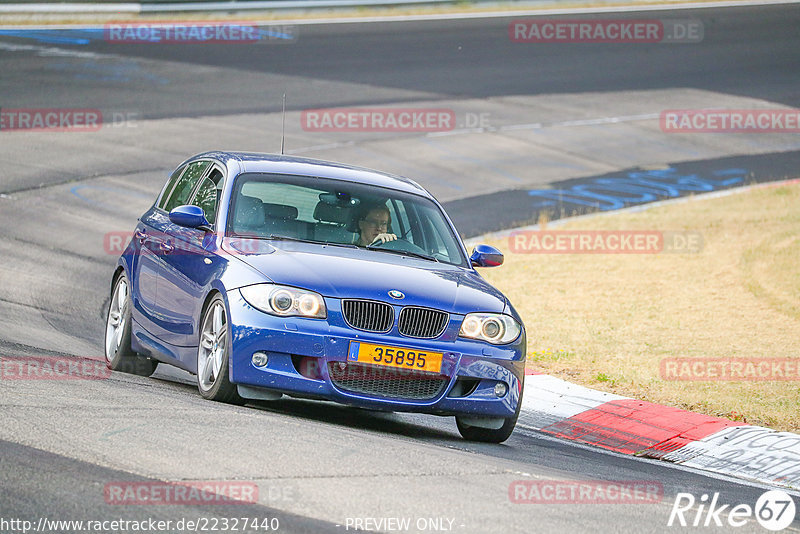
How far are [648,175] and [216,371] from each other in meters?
17.8

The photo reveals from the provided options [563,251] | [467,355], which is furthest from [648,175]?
[467,355]

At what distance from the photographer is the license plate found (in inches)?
305

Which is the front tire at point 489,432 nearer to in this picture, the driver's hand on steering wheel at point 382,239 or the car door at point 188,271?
the driver's hand on steering wheel at point 382,239

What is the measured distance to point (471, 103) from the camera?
28.0m

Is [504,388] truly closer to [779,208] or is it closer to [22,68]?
[779,208]

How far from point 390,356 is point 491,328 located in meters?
0.78

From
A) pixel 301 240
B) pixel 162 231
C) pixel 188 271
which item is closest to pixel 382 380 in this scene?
pixel 301 240

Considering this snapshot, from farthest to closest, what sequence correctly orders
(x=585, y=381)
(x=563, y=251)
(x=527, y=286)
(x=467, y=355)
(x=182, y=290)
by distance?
1. (x=563, y=251)
2. (x=527, y=286)
3. (x=585, y=381)
4. (x=182, y=290)
5. (x=467, y=355)

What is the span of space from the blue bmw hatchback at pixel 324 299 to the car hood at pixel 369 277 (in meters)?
0.01

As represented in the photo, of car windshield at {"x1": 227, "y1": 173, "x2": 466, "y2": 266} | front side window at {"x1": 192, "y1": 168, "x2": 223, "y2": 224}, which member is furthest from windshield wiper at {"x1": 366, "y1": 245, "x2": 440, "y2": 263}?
front side window at {"x1": 192, "y1": 168, "x2": 223, "y2": 224}

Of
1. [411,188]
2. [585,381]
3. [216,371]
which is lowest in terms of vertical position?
[585,381]

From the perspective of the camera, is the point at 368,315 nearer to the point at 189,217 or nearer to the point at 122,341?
the point at 189,217

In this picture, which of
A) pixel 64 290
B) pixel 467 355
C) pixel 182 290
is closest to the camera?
pixel 467 355

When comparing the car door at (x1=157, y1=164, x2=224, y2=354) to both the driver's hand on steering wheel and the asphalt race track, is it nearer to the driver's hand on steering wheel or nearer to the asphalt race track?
the asphalt race track
